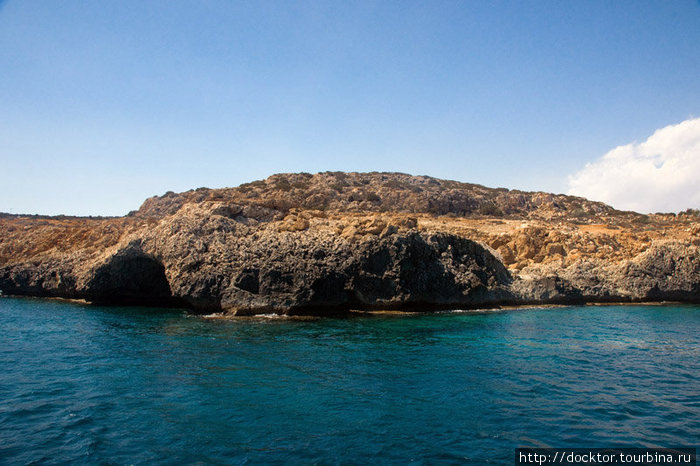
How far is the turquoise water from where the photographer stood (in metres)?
7.36

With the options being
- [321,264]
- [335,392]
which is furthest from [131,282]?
[335,392]

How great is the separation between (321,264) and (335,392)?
11.6 meters

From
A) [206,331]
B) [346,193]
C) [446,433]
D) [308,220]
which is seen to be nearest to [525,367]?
[446,433]

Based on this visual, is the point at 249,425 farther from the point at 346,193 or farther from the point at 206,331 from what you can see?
the point at 346,193

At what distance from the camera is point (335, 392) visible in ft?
33.0

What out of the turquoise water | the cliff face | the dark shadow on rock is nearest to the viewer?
the turquoise water

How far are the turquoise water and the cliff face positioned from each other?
359 cm

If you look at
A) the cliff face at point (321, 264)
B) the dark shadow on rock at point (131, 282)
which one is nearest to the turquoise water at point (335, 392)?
the cliff face at point (321, 264)

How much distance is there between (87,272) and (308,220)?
45.0ft

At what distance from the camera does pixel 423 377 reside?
1130cm

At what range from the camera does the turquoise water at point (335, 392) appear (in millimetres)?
7355

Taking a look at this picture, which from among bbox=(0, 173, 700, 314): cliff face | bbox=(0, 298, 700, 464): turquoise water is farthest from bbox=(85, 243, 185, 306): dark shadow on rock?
bbox=(0, 298, 700, 464): turquoise water

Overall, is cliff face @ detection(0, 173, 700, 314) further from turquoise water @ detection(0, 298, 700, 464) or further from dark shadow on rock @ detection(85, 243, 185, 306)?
turquoise water @ detection(0, 298, 700, 464)

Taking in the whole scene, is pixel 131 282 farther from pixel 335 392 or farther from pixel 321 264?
pixel 335 392
